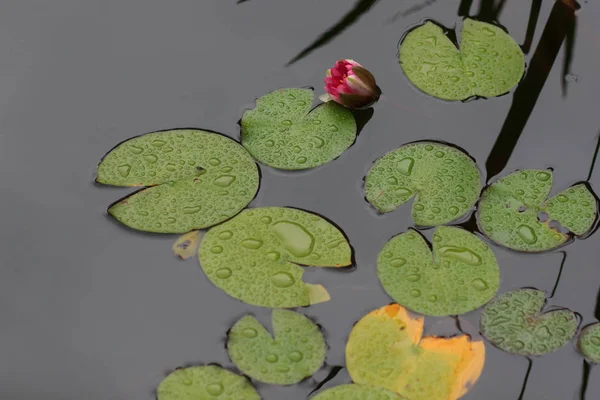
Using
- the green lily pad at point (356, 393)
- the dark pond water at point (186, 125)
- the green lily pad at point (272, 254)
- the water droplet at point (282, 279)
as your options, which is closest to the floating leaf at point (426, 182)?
the dark pond water at point (186, 125)

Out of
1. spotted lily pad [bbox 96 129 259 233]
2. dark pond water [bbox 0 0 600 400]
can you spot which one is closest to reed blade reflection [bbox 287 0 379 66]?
dark pond water [bbox 0 0 600 400]

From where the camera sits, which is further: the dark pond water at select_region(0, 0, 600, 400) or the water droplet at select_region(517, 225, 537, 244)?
the water droplet at select_region(517, 225, 537, 244)

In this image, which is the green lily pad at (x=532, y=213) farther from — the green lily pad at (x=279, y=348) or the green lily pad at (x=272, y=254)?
the green lily pad at (x=279, y=348)

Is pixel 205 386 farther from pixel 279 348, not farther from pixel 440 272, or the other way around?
pixel 440 272

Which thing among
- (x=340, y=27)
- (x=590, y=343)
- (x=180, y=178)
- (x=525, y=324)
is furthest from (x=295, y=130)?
(x=590, y=343)

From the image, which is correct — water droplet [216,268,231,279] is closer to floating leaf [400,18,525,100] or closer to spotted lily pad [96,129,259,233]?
spotted lily pad [96,129,259,233]
